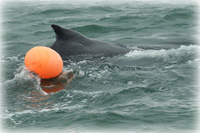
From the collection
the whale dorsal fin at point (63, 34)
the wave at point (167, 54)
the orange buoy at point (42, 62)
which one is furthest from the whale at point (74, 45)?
the orange buoy at point (42, 62)

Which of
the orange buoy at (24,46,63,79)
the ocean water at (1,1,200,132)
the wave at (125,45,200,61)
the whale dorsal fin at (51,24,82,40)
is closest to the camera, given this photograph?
the ocean water at (1,1,200,132)

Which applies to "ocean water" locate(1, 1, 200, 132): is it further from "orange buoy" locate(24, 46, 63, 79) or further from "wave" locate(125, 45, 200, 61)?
"orange buoy" locate(24, 46, 63, 79)

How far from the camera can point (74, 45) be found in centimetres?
1300

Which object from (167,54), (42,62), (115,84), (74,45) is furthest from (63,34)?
(167,54)

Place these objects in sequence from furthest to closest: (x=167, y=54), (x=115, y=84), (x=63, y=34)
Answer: (x=167, y=54) < (x=63, y=34) < (x=115, y=84)

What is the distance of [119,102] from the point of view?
30.5ft

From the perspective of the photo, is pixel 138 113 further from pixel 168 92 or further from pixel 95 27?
pixel 95 27

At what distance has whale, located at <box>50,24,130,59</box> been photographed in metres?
12.8

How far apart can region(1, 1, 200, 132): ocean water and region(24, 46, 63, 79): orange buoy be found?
0.78 feet

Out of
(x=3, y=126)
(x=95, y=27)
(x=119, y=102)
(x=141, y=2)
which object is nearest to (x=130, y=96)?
(x=119, y=102)

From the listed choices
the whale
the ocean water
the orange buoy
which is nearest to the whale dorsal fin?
the whale

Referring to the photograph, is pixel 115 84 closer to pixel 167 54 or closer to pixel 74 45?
pixel 74 45

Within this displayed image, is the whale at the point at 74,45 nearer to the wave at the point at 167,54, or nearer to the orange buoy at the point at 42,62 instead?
the wave at the point at 167,54

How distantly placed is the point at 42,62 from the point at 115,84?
2105 mm
